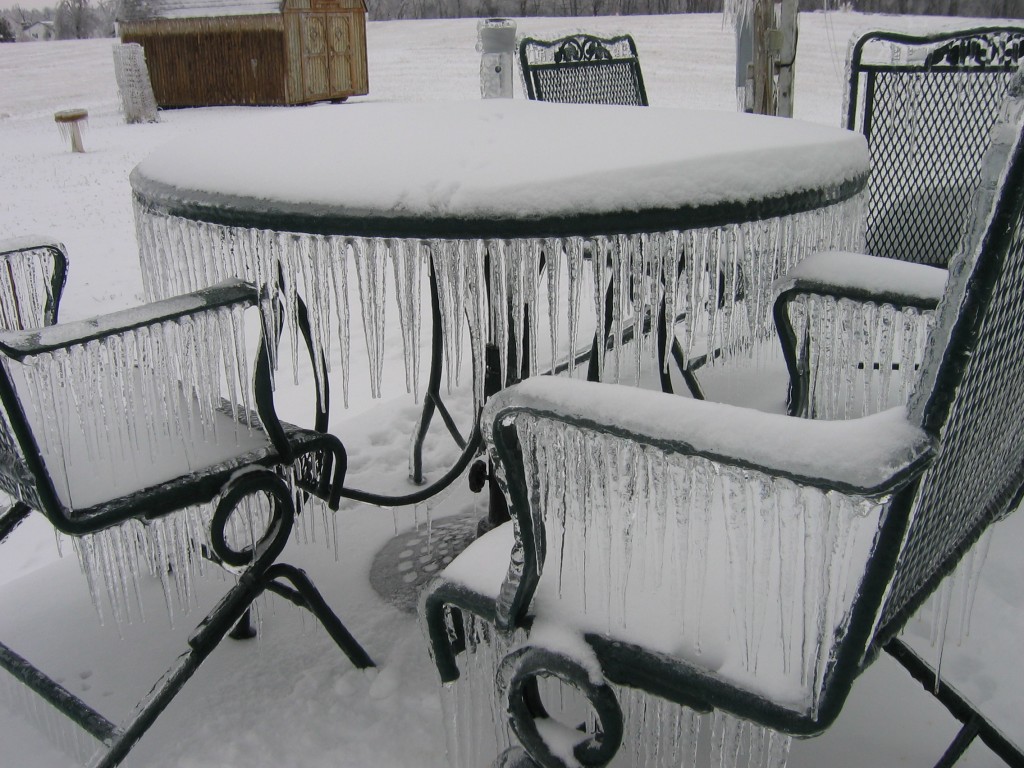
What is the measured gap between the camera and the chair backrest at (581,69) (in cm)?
339

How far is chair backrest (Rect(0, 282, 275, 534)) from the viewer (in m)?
1.27

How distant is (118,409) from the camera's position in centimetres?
151

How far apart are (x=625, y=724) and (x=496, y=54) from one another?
1852 mm

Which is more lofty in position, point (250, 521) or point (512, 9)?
point (512, 9)

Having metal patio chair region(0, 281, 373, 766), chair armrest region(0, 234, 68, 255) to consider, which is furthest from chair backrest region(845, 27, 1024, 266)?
chair armrest region(0, 234, 68, 255)

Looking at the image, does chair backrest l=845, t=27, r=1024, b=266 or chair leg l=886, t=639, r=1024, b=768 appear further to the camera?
chair backrest l=845, t=27, r=1024, b=266

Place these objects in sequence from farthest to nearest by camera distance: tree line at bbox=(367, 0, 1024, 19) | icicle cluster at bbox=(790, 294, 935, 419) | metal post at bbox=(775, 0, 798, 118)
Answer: tree line at bbox=(367, 0, 1024, 19) < metal post at bbox=(775, 0, 798, 118) < icicle cluster at bbox=(790, 294, 935, 419)

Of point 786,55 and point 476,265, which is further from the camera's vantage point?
point 786,55

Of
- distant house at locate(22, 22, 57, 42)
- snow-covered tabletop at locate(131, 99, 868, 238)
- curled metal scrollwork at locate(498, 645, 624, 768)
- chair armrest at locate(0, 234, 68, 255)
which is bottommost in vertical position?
curled metal scrollwork at locate(498, 645, 624, 768)

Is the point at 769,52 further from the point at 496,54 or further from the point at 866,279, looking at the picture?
the point at 866,279

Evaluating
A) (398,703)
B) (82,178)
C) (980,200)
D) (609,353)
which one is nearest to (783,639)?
(980,200)

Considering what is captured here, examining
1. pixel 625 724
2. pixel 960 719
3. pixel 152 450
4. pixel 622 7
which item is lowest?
pixel 960 719

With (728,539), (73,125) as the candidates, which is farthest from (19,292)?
(73,125)

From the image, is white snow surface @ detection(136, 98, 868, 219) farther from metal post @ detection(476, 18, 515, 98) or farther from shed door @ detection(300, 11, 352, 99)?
shed door @ detection(300, 11, 352, 99)
